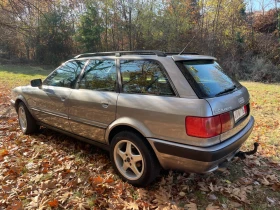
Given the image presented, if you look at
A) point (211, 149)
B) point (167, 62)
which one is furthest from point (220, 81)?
point (211, 149)

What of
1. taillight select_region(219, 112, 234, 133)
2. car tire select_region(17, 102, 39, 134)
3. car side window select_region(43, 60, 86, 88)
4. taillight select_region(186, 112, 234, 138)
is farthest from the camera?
car tire select_region(17, 102, 39, 134)

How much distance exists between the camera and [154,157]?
8.38ft

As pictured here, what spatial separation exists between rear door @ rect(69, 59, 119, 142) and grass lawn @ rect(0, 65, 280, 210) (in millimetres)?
539

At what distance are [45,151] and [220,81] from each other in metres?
3.03

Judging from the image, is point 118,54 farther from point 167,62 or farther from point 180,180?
point 180,180

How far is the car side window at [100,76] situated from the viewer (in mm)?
2963

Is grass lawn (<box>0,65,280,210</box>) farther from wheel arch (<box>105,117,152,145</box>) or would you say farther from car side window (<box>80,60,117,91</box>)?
car side window (<box>80,60,117,91</box>)

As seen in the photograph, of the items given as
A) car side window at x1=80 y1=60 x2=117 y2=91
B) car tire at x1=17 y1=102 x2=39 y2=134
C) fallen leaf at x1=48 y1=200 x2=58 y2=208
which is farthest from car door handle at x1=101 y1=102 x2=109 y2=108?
car tire at x1=17 y1=102 x2=39 y2=134

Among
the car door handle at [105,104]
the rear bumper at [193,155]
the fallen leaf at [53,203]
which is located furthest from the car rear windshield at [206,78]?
the fallen leaf at [53,203]

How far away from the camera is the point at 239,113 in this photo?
104 inches

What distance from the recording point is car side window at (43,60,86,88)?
11.3ft

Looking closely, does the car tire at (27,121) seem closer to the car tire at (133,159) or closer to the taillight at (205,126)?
the car tire at (133,159)

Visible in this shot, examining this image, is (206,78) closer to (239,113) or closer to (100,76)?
(239,113)

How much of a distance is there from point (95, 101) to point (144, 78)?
0.78 metres
